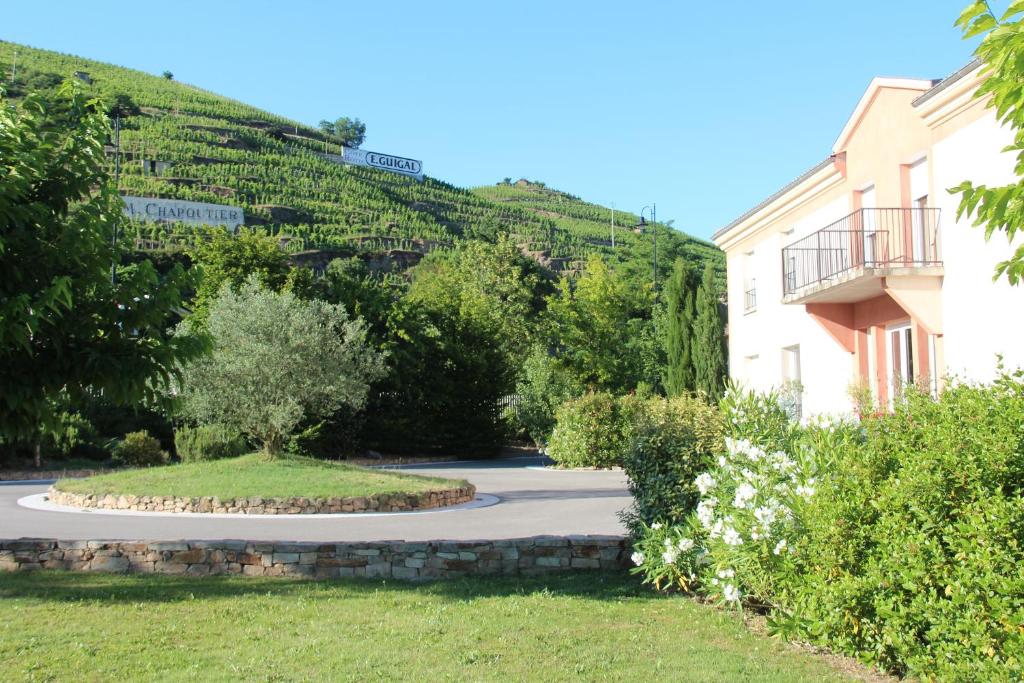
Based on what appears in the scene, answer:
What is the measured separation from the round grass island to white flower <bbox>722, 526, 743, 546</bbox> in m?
9.90

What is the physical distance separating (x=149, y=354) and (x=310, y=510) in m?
8.45

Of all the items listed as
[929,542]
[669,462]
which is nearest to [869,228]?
[669,462]

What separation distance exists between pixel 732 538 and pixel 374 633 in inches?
107

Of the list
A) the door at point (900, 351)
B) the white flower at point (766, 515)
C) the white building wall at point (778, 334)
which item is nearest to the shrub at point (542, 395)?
the white building wall at point (778, 334)

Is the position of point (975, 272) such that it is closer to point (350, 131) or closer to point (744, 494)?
point (744, 494)

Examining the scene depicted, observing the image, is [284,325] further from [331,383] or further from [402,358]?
[402,358]

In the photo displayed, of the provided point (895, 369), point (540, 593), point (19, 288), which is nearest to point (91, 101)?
point (19, 288)

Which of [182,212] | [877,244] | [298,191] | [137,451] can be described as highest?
[298,191]

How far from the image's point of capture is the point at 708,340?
34.3 m

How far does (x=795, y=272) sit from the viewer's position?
18953mm

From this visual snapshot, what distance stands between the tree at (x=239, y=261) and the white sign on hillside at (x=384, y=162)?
253ft

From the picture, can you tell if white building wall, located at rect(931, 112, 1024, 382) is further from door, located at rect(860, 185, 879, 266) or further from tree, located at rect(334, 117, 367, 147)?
tree, located at rect(334, 117, 367, 147)

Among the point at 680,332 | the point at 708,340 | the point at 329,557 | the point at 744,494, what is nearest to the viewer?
the point at 744,494

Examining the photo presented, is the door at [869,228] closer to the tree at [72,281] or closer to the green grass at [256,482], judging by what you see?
the green grass at [256,482]
